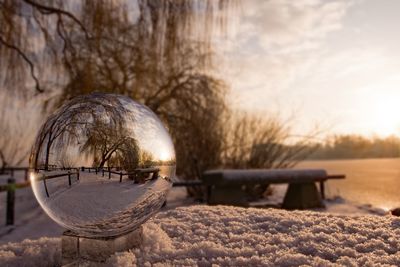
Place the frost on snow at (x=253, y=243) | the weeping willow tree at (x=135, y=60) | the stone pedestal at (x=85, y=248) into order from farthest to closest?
the weeping willow tree at (x=135, y=60)
the stone pedestal at (x=85, y=248)
the frost on snow at (x=253, y=243)

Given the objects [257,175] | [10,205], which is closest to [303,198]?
[257,175]

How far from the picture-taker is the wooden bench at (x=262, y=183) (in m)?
6.48

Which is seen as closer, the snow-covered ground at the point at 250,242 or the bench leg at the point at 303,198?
the snow-covered ground at the point at 250,242

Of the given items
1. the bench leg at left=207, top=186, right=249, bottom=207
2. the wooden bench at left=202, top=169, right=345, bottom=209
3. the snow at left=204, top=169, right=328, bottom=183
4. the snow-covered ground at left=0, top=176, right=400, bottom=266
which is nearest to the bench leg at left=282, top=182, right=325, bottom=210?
the wooden bench at left=202, top=169, right=345, bottom=209

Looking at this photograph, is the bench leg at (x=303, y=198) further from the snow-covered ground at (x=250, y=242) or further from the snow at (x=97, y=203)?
the snow at (x=97, y=203)

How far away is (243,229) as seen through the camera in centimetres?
224

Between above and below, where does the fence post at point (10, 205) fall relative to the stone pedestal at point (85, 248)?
below

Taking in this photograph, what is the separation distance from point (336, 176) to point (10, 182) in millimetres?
6561

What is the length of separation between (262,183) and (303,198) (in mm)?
1096

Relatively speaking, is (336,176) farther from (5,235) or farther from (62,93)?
(5,235)

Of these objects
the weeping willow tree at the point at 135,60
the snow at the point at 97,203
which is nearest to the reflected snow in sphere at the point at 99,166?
the snow at the point at 97,203

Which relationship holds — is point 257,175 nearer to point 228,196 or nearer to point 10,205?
point 228,196

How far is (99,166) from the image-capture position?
1795 mm

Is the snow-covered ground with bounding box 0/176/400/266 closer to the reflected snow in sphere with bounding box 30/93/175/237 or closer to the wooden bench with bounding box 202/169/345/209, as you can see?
the reflected snow in sphere with bounding box 30/93/175/237
